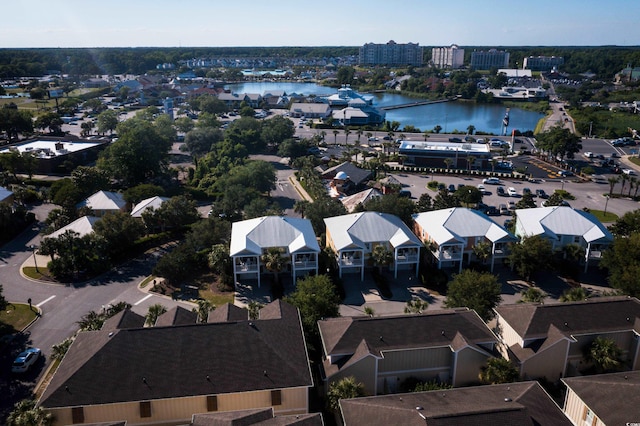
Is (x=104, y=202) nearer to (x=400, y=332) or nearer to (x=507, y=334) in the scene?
(x=400, y=332)

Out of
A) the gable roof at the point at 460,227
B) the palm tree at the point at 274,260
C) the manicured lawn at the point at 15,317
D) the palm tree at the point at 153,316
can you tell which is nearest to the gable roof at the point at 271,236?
the palm tree at the point at 274,260

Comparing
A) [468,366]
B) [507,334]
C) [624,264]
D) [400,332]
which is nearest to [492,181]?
[624,264]

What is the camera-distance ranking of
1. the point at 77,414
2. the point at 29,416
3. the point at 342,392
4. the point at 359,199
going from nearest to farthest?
the point at 29,416, the point at 77,414, the point at 342,392, the point at 359,199

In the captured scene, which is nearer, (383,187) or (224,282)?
(224,282)

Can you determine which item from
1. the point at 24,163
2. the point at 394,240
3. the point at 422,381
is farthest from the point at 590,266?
the point at 24,163

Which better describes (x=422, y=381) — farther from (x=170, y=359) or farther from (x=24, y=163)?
(x=24, y=163)

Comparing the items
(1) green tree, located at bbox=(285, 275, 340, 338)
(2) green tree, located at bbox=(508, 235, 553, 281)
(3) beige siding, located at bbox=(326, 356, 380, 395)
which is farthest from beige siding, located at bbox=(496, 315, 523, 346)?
(2) green tree, located at bbox=(508, 235, 553, 281)
